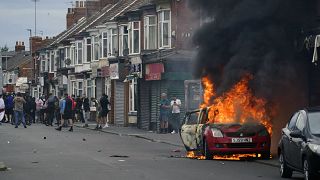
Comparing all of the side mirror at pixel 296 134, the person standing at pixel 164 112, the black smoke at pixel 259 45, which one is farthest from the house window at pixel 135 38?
the side mirror at pixel 296 134

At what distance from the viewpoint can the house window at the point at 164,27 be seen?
3981cm

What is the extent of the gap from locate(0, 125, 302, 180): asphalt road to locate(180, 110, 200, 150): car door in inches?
20.4

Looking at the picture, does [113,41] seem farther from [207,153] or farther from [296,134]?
[296,134]

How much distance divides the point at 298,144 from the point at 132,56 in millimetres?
30263

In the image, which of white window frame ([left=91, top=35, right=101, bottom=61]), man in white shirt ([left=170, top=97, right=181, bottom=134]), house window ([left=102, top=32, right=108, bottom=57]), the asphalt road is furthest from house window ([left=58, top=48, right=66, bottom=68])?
the asphalt road

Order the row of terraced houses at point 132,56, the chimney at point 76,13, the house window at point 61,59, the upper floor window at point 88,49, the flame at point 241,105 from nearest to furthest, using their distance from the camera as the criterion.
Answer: the flame at point 241,105, the row of terraced houses at point 132,56, the upper floor window at point 88,49, the house window at point 61,59, the chimney at point 76,13

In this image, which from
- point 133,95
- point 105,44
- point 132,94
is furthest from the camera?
point 105,44

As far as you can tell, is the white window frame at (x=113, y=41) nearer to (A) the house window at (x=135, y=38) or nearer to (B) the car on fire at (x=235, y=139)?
(A) the house window at (x=135, y=38)

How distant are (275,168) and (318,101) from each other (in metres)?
6.99

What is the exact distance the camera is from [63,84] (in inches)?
2448

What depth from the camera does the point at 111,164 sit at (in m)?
18.3

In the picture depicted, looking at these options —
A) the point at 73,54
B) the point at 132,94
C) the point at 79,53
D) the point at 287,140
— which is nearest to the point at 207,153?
the point at 287,140

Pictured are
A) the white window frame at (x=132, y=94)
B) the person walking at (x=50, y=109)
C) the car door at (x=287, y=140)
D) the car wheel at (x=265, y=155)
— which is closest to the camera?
the car door at (x=287, y=140)

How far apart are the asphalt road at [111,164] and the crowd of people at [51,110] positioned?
10988 millimetres
